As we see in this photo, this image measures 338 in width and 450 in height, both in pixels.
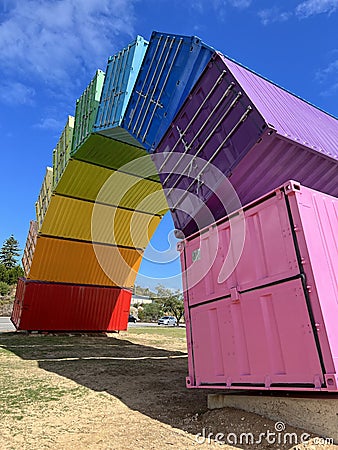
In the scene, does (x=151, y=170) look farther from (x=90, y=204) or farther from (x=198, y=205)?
(x=198, y=205)

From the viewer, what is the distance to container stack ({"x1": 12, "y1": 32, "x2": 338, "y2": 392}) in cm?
495

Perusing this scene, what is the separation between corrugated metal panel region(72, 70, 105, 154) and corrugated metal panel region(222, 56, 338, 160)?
8.50 m

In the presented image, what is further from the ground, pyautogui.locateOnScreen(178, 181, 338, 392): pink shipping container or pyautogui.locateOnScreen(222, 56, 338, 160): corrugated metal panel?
pyautogui.locateOnScreen(222, 56, 338, 160): corrugated metal panel

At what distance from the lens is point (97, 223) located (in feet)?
67.1

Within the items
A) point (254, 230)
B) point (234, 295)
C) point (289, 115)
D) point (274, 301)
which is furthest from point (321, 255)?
point (289, 115)

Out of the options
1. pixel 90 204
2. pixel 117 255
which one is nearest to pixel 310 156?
pixel 90 204

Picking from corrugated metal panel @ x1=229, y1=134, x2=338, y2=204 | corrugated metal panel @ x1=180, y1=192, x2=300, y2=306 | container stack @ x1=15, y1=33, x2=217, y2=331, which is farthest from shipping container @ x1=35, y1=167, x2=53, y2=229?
corrugated metal panel @ x1=180, y1=192, x2=300, y2=306

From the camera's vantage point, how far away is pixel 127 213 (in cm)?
2089

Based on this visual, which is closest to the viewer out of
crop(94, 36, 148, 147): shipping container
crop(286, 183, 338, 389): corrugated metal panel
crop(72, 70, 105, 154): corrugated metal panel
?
crop(286, 183, 338, 389): corrugated metal panel

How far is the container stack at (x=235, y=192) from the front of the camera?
16.2 ft

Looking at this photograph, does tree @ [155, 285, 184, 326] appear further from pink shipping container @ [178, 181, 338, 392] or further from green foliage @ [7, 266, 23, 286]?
pink shipping container @ [178, 181, 338, 392]

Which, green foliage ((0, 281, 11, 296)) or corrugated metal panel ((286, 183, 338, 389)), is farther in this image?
green foliage ((0, 281, 11, 296))

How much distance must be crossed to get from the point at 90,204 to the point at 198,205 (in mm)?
12270

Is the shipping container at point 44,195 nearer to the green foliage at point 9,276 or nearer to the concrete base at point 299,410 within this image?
Answer: the concrete base at point 299,410
